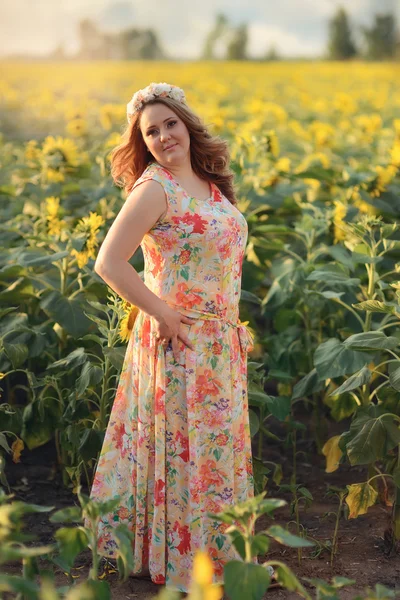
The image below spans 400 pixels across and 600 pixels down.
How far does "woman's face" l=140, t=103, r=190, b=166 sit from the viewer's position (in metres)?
2.53

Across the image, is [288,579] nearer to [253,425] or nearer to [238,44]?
[253,425]

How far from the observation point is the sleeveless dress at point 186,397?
2502mm

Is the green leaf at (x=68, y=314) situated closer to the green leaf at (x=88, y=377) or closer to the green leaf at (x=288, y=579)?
the green leaf at (x=88, y=377)

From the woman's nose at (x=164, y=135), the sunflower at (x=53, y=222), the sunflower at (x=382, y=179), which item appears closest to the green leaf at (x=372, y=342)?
the woman's nose at (x=164, y=135)

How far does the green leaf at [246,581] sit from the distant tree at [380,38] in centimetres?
2841

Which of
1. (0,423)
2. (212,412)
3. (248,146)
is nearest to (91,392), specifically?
(0,423)

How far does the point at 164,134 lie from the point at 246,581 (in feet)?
4.00

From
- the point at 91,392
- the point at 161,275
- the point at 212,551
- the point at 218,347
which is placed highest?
the point at 161,275

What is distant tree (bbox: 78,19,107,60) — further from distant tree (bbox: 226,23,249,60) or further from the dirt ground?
the dirt ground

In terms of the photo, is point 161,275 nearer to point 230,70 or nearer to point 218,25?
point 230,70

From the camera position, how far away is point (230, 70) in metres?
19.6

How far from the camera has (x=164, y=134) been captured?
99.4 inches

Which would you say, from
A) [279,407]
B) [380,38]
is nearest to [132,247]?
[279,407]

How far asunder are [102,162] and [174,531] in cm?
224
